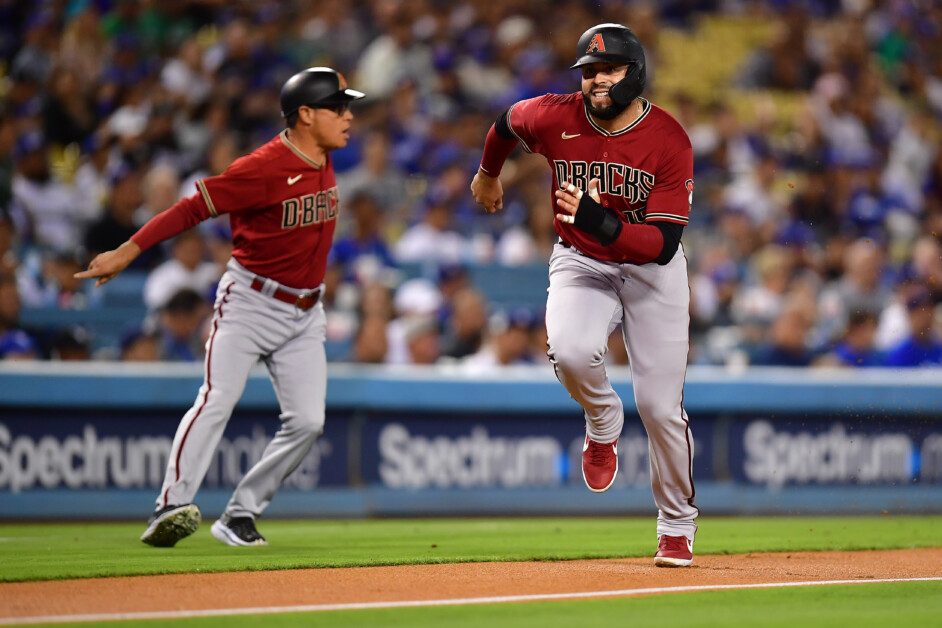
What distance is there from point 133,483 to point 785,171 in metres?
9.39

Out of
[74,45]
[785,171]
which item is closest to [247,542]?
[74,45]

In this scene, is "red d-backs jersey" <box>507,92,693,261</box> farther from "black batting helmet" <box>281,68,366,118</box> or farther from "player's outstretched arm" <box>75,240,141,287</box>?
"player's outstretched arm" <box>75,240,141,287</box>

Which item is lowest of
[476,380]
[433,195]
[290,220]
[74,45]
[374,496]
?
[374,496]

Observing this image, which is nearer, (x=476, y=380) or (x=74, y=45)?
(x=476, y=380)

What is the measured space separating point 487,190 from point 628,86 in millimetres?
953

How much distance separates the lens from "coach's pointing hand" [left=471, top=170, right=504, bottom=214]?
564 cm

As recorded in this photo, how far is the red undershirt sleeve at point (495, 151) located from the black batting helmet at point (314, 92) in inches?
39.7

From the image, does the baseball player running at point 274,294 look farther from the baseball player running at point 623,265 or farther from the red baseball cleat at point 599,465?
the red baseball cleat at point 599,465

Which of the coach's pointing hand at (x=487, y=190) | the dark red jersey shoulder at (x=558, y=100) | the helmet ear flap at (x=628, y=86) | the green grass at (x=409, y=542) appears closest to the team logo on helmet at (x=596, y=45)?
the helmet ear flap at (x=628, y=86)

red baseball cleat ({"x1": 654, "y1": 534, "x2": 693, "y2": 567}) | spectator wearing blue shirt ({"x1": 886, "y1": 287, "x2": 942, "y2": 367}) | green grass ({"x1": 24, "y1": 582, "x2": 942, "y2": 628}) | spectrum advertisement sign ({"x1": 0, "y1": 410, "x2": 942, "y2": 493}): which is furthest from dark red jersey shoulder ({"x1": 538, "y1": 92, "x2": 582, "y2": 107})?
spectator wearing blue shirt ({"x1": 886, "y1": 287, "x2": 942, "y2": 367})

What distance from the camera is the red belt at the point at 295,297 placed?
6125 mm

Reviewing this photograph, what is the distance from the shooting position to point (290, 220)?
6.11m

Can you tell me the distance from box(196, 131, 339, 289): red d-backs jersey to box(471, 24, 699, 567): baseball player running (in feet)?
4.34

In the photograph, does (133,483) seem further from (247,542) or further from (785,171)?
(785,171)
